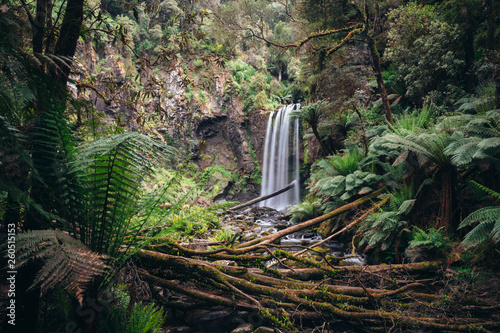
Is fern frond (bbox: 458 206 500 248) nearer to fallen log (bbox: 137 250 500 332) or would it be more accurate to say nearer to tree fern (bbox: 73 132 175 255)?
fallen log (bbox: 137 250 500 332)

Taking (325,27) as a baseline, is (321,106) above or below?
below

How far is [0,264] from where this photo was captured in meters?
1.13

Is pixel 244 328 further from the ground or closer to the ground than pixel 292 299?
closer to the ground

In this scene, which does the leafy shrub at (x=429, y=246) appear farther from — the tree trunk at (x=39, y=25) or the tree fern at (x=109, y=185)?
the tree trunk at (x=39, y=25)

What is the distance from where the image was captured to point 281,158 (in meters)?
15.0

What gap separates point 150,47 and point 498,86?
20031 millimetres

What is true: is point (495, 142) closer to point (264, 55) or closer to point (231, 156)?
point (231, 156)

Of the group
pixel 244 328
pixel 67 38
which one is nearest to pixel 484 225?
pixel 244 328

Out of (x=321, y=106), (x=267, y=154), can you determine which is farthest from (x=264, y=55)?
(x=321, y=106)

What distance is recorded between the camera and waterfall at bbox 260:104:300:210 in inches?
565

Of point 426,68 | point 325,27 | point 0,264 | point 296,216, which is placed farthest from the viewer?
point 325,27

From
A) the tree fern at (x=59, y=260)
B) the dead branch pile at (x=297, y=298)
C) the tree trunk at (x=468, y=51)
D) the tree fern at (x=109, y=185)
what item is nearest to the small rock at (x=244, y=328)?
the dead branch pile at (x=297, y=298)

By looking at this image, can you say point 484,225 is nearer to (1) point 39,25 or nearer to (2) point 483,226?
(2) point 483,226

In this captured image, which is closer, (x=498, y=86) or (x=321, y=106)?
(x=498, y=86)
